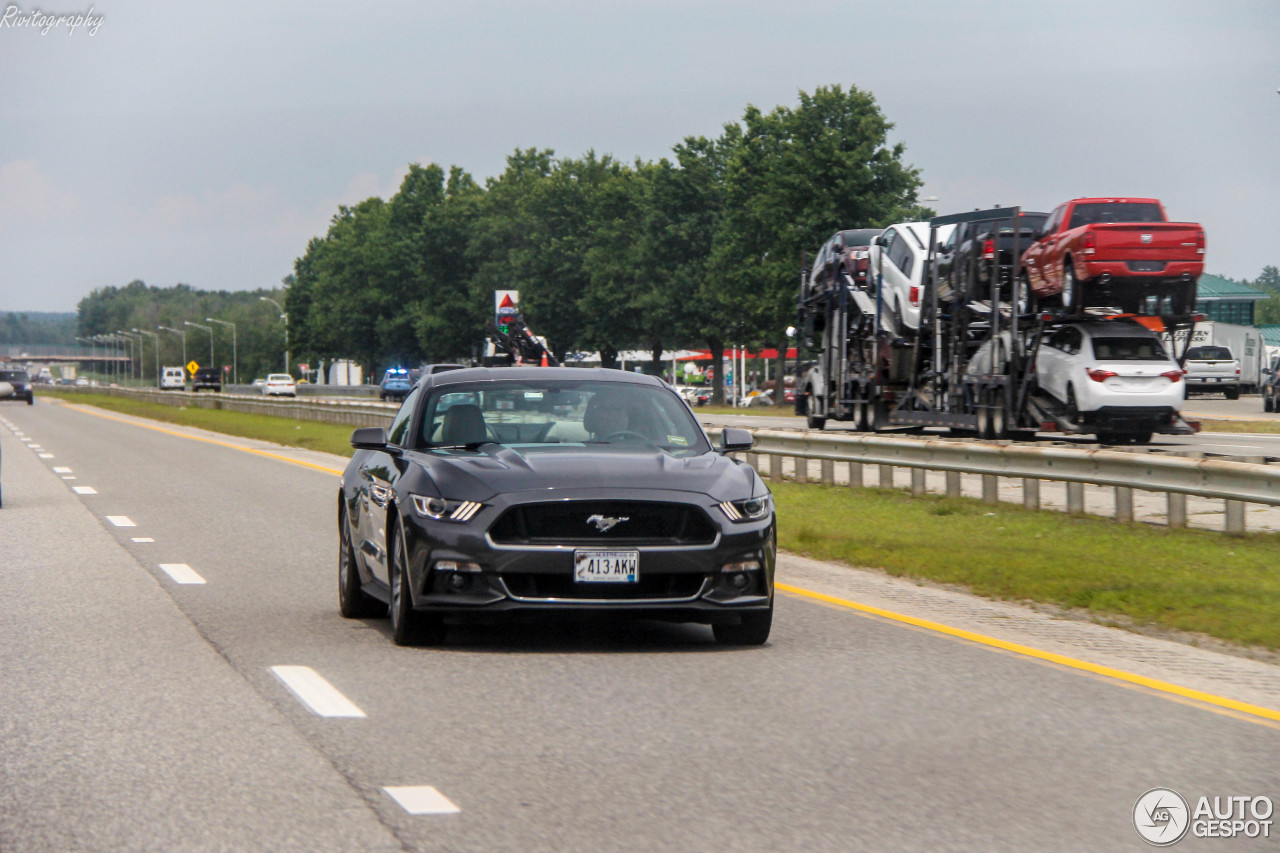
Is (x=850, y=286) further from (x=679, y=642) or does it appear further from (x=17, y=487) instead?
(x=679, y=642)

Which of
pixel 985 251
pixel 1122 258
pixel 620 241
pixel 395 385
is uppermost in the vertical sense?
pixel 620 241

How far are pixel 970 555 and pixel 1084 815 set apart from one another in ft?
26.7

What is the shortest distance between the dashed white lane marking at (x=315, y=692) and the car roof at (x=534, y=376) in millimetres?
2172

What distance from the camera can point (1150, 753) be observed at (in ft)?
21.1

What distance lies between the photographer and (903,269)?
3003cm

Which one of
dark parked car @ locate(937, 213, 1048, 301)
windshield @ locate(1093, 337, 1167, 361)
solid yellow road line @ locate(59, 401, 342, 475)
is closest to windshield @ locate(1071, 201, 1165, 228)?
dark parked car @ locate(937, 213, 1048, 301)

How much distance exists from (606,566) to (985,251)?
1954cm

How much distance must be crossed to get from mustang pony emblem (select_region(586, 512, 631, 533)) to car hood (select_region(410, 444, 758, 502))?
136 millimetres

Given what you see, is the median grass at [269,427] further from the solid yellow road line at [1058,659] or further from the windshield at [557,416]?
the windshield at [557,416]

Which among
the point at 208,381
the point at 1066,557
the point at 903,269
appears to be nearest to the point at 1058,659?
the point at 1066,557

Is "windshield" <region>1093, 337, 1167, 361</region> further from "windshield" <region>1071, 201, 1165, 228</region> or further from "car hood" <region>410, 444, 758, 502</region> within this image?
"car hood" <region>410, 444, 758, 502</region>

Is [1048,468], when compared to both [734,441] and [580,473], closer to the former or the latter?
[734,441]

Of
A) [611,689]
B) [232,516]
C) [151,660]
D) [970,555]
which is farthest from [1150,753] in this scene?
[232,516]

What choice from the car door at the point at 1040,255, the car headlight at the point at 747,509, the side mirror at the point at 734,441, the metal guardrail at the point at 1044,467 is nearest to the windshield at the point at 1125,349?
the car door at the point at 1040,255
